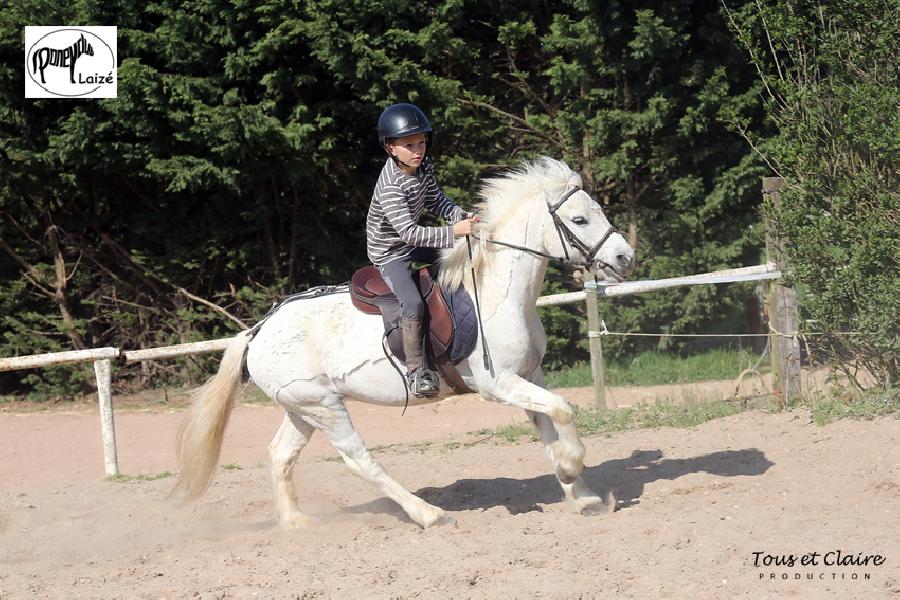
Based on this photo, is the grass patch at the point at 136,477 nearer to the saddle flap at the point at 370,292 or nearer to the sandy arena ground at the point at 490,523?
the sandy arena ground at the point at 490,523

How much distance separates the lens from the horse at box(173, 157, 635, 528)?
19.5 ft

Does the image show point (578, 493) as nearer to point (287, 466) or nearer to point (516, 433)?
point (287, 466)

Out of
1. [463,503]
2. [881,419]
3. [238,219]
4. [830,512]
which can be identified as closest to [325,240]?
[238,219]

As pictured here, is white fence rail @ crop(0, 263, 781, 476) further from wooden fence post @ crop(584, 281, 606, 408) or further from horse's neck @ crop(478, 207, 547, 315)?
horse's neck @ crop(478, 207, 547, 315)

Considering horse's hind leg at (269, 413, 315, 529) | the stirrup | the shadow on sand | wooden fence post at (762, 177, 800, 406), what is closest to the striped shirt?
the stirrup

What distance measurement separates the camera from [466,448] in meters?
8.83

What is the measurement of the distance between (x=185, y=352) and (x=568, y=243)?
489 cm

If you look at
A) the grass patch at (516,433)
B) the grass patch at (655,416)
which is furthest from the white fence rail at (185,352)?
the grass patch at (516,433)

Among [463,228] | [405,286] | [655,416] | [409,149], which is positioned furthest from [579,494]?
[655,416]

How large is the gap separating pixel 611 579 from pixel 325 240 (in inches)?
359

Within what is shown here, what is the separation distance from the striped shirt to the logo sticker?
21.4 ft

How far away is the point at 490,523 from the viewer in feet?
20.2

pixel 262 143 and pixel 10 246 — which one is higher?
pixel 262 143

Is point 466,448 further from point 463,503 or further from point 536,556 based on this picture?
point 536,556
